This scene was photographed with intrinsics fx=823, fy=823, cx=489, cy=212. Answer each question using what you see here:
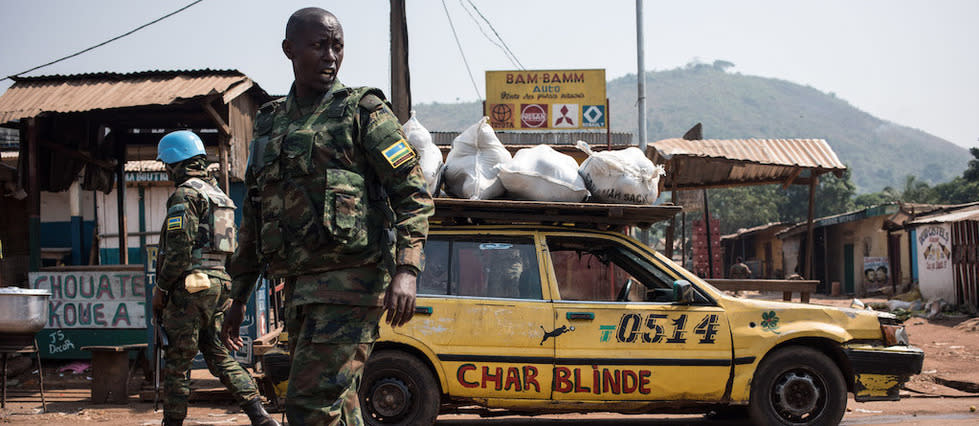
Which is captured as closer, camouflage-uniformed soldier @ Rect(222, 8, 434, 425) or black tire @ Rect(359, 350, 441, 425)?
camouflage-uniformed soldier @ Rect(222, 8, 434, 425)

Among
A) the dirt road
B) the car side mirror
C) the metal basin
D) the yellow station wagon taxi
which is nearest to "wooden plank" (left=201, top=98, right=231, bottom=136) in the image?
the dirt road

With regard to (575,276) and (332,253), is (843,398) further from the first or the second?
(332,253)

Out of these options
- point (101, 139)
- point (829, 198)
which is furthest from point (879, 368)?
point (829, 198)

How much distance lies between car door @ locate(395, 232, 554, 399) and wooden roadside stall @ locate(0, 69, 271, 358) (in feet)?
13.7

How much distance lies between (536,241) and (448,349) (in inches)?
36.9

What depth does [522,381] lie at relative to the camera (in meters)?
5.16

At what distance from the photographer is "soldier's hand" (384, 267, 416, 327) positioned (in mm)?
2753

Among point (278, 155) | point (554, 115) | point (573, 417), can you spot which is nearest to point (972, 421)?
point (573, 417)

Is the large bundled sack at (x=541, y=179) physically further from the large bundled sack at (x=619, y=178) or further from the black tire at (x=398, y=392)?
the black tire at (x=398, y=392)

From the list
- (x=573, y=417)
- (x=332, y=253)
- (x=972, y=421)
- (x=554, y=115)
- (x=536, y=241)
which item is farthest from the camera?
(x=554, y=115)

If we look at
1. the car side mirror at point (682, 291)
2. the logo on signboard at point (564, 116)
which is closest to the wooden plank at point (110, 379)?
the car side mirror at point (682, 291)

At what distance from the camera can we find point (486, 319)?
5.24 meters

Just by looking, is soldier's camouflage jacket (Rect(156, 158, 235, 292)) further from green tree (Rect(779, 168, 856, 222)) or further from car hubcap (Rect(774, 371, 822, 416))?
green tree (Rect(779, 168, 856, 222))

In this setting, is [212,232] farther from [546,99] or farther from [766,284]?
[546,99]
